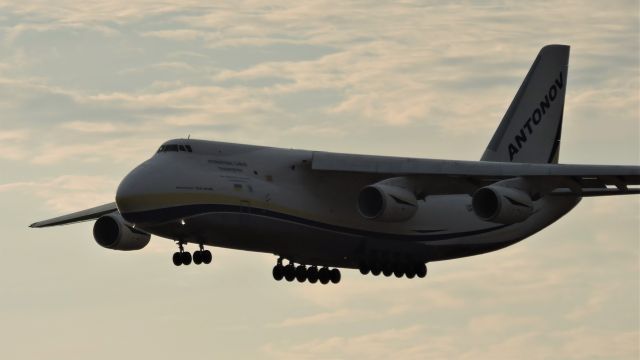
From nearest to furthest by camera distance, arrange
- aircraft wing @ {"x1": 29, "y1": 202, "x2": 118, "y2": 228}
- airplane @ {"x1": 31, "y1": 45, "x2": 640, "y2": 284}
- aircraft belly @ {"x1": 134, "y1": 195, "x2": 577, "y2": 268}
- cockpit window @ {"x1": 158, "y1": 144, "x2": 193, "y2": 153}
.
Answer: airplane @ {"x1": 31, "y1": 45, "x2": 640, "y2": 284} < aircraft belly @ {"x1": 134, "y1": 195, "x2": 577, "y2": 268} < cockpit window @ {"x1": 158, "y1": 144, "x2": 193, "y2": 153} < aircraft wing @ {"x1": 29, "y1": 202, "x2": 118, "y2": 228}

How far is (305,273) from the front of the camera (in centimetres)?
4369

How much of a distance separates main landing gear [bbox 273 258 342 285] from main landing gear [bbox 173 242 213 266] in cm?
321

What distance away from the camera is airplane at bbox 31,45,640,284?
39.4 metres

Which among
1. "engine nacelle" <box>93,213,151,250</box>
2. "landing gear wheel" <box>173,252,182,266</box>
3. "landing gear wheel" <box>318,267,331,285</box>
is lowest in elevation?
"landing gear wheel" <box>173,252,182,266</box>

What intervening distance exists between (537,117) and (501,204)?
8753mm

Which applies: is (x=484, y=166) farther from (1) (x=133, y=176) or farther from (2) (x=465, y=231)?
(1) (x=133, y=176)

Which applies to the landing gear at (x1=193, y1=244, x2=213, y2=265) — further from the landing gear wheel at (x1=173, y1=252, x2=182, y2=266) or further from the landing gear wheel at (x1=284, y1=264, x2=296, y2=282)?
the landing gear wheel at (x1=284, y1=264, x2=296, y2=282)

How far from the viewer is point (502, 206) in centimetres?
3941

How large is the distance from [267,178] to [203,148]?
1.83 meters

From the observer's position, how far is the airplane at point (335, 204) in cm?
3941

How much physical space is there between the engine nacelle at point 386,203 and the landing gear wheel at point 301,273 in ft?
12.5

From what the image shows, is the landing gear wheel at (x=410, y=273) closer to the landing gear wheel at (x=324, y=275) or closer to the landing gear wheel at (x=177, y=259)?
the landing gear wheel at (x=324, y=275)

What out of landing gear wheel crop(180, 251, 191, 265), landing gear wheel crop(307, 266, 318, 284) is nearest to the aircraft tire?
landing gear wheel crop(307, 266, 318, 284)

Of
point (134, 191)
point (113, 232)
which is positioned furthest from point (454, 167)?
point (113, 232)
